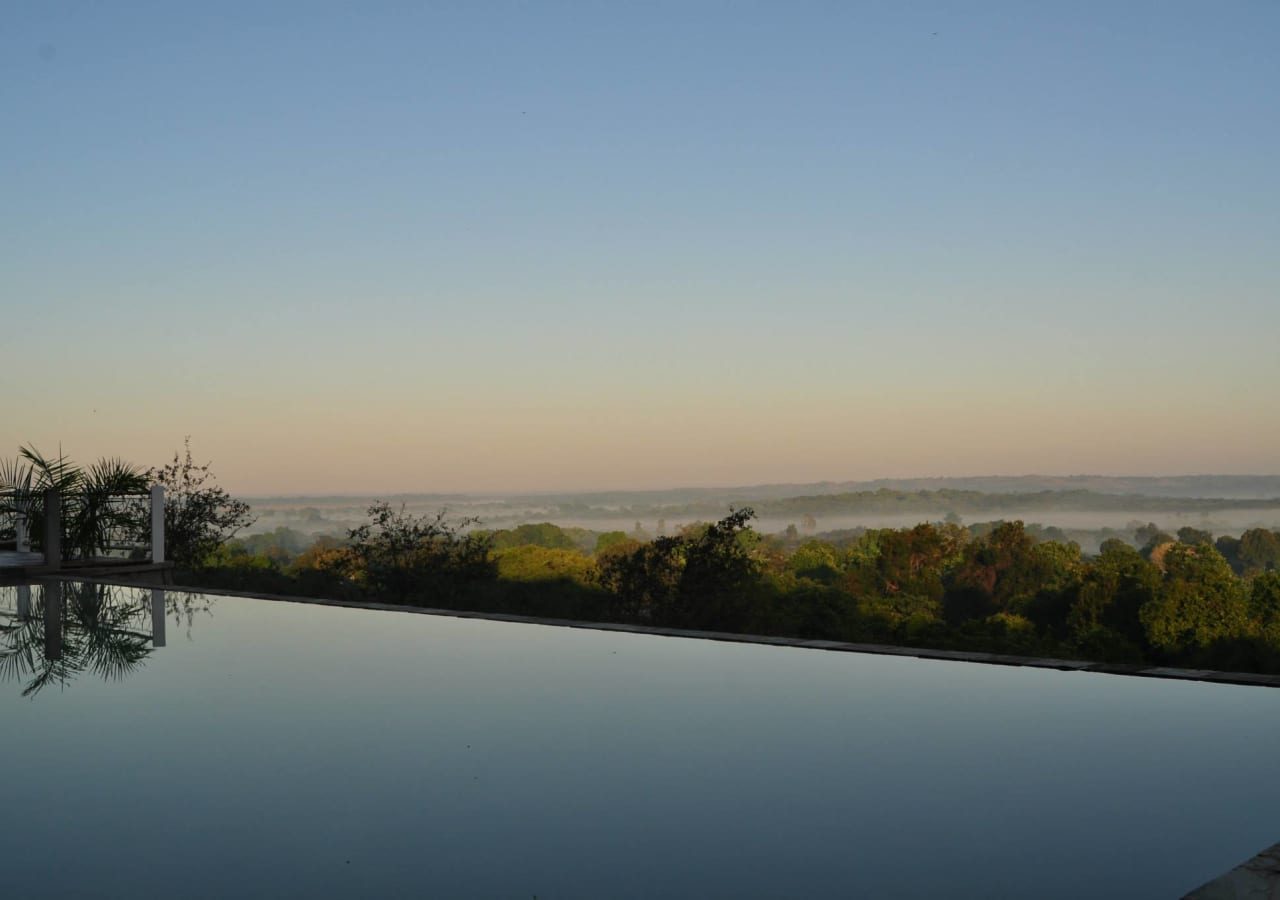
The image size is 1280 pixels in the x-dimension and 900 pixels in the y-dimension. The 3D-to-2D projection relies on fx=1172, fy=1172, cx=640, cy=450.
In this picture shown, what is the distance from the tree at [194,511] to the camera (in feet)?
47.8

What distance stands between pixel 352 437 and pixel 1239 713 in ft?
52.6

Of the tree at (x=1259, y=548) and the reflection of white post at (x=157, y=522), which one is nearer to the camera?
the reflection of white post at (x=157, y=522)

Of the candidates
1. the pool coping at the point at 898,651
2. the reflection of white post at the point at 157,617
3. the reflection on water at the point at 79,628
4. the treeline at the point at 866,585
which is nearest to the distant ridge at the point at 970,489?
the treeline at the point at 866,585

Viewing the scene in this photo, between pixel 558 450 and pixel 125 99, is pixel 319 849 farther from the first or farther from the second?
pixel 558 450

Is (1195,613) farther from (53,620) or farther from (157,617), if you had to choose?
(53,620)

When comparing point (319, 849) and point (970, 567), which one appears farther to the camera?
point (970, 567)

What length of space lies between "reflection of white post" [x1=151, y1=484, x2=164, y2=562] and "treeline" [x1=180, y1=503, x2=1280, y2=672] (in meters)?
0.81

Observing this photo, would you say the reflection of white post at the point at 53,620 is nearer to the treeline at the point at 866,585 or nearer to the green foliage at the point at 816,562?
the treeline at the point at 866,585

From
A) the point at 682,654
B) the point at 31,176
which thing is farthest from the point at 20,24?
the point at 682,654

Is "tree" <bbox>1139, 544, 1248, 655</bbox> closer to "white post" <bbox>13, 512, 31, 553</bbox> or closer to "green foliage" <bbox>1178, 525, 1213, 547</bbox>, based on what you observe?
"green foliage" <bbox>1178, 525, 1213, 547</bbox>

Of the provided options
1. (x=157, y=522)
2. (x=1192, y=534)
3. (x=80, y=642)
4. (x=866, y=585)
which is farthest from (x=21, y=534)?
(x=1192, y=534)

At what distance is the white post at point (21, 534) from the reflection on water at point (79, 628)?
4.48ft

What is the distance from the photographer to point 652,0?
12.9 m

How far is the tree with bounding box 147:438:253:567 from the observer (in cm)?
1456
